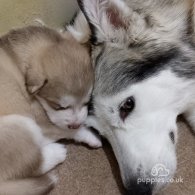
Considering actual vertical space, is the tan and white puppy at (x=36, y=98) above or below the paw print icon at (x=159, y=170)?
above

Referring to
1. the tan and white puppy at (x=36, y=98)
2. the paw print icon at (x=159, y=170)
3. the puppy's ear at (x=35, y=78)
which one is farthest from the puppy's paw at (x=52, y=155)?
the paw print icon at (x=159, y=170)

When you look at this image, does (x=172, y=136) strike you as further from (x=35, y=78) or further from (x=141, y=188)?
(x=35, y=78)

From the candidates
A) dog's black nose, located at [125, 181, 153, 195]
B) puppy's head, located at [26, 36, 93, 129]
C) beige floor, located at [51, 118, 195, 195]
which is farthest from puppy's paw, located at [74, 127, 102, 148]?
dog's black nose, located at [125, 181, 153, 195]

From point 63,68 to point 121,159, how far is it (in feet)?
1.14

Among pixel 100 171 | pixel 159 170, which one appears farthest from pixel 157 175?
pixel 100 171

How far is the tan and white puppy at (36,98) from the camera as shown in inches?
65.3

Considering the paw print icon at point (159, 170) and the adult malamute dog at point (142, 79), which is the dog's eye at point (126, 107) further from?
the paw print icon at point (159, 170)

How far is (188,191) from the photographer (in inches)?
71.4

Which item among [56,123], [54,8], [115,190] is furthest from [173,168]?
[54,8]

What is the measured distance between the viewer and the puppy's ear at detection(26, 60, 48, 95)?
1642mm

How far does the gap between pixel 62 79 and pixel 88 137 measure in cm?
31

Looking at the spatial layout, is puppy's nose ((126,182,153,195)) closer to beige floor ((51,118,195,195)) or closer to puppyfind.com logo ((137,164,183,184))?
puppyfind.com logo ((137,164,183,184))

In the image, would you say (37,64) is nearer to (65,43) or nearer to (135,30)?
(65,43)

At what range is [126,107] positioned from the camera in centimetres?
169
